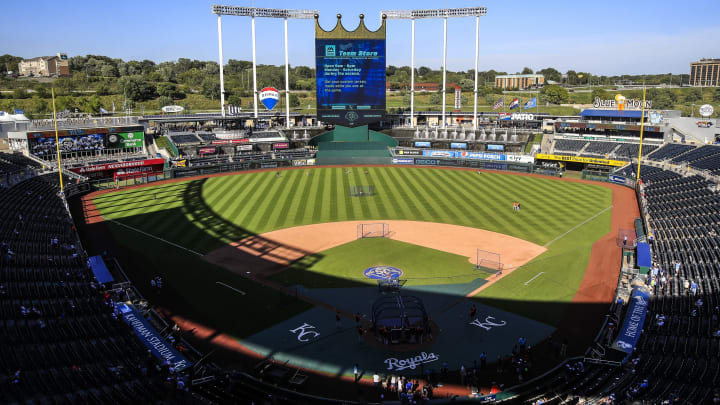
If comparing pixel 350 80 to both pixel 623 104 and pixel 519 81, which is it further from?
pixel 519 81

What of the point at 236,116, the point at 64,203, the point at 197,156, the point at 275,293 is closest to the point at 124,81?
the point at 236,116

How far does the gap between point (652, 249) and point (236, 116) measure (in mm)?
65897

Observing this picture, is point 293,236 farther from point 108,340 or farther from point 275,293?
point 108,340

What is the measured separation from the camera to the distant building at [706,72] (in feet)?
488

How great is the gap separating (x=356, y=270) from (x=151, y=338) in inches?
505

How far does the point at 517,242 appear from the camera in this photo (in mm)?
35281

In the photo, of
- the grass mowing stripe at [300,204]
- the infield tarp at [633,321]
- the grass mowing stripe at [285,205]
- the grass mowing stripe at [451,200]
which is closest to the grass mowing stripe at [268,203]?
the grass mowing stripe at [285,205]

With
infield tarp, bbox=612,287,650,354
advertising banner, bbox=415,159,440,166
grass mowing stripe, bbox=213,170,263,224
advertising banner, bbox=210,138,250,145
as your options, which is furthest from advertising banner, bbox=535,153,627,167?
advertising banner, bbox=210,138,250,145

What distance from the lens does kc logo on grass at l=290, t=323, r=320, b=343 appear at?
877 inches

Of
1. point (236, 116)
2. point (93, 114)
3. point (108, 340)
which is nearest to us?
point (108, 340)

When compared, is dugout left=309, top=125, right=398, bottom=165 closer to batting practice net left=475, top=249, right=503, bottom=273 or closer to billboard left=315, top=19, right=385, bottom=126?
billboard left=315, top=19, right=385, bottom=126

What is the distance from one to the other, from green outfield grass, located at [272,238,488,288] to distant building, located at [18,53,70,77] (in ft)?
432

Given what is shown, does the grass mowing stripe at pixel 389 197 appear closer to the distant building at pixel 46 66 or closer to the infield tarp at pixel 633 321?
the infield tarp at pixel 633 321

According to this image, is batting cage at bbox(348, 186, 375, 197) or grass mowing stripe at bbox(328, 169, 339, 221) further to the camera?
batting cage at bbox(348, 186, 375, 197)
